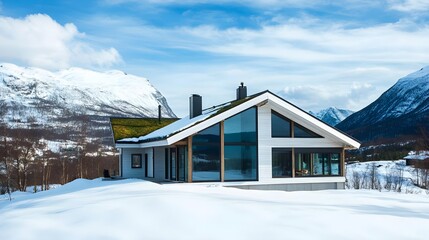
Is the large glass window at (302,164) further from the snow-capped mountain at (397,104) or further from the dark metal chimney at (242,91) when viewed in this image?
the snow-capped mountain at (397,104)

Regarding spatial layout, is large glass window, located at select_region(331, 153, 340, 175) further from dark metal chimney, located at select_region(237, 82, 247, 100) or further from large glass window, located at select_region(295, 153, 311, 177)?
dark metal chimney, located at select_region(237, 82, 247, 100)

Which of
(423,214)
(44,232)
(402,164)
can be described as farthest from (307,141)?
(402,164)

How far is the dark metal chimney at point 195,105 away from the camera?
21.8 m

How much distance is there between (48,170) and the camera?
45719 mm

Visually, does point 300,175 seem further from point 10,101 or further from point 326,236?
point 10,101

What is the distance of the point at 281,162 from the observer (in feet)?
61.8

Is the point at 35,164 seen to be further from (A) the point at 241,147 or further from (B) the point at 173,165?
(A) the point at 241,147

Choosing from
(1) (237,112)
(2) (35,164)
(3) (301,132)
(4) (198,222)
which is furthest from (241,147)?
(2) (35,164)

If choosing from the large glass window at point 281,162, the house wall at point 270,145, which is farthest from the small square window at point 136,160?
the large glass window at point 281,162

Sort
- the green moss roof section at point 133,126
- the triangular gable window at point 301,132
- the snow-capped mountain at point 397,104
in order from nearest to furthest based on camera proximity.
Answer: the triangular gable window at point 301,132 → the green moss roof section at point 133,126 → the snow-capped mountain at point 397,104

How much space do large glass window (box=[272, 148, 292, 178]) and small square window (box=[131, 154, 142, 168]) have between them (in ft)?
26.1

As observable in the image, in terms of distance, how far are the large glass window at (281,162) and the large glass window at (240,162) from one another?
0.92 meters

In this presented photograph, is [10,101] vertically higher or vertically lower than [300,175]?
higher

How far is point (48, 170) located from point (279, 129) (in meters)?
33.5
